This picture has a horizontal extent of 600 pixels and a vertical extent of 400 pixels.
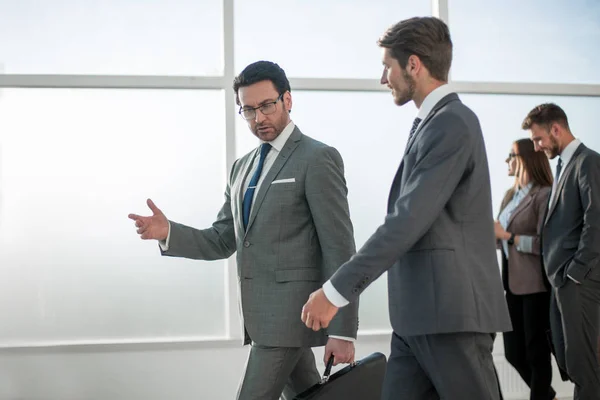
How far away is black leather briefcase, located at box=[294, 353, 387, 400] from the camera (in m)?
1.99

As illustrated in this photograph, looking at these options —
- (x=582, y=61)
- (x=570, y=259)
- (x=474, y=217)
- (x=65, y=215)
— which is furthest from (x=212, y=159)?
(x=474, y=217)

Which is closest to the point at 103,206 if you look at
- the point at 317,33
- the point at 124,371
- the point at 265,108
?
the point at 124,371

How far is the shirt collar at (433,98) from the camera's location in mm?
1782

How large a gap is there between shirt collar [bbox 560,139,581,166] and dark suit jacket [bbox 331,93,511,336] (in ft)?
5.93

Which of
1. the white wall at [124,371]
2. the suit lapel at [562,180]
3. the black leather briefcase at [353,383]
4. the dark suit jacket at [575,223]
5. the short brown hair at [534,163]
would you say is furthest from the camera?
the white wall at [124,371]

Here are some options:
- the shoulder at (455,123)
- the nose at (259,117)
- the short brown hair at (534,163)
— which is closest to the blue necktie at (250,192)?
the nose at (259,117)

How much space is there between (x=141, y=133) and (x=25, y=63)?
73 cm

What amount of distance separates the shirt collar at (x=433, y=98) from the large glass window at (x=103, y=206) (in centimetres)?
260

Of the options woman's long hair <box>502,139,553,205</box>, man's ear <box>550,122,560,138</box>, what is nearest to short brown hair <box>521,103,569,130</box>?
man's ear <box>550,122,560,138</box>

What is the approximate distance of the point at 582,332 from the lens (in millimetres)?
3227

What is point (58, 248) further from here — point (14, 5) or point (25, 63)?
point (14, 5)

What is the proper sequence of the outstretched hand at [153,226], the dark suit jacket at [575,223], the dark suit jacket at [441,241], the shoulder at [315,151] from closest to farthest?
the dark suit jacket at [441,241] < the shoulder at [315,151] < the outstretched hand at [153,226] < the dark suit jacket at [575,223]

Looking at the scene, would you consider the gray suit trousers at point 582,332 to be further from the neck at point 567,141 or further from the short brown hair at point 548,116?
the short brown hair at point 548,116

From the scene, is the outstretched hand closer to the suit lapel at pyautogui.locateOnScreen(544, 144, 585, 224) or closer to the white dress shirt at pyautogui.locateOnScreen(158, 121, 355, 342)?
the white dress shirt at pyautogui.locateOnScreen(158, 121, 355, 342)
